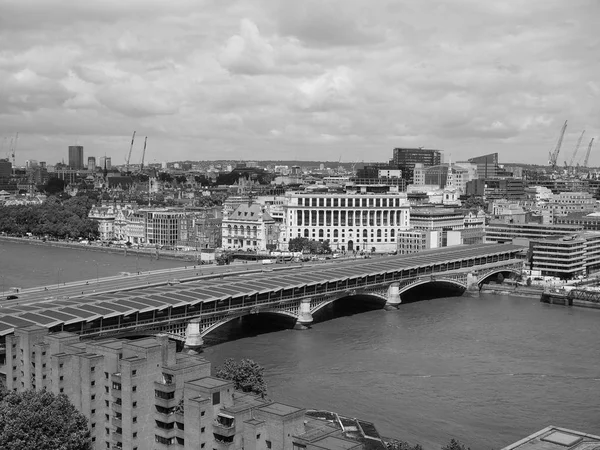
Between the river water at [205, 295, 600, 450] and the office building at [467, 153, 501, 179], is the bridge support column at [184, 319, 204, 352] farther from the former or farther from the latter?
the office building at [467, 153, 501, 179]

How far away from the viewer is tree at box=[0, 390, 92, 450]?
15273 millimetres

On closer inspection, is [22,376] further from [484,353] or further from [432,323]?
[432,323]

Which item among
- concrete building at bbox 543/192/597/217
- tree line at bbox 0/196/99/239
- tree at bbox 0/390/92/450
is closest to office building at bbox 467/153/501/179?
concrete building at bbox 543/192/597/217

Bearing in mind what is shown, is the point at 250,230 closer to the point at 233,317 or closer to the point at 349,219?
the point at 349,219

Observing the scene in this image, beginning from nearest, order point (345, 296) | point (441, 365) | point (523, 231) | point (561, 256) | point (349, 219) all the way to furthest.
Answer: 1. point (441, 365)
2. point (345, 296)
3. point (561, 256)
4. point (523, 231)
5. point (349, 219)

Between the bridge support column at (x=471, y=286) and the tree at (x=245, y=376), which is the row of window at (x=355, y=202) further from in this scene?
the tree at (x=245, y=376)

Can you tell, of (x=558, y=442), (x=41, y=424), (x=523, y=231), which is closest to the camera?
(x=558, y=442)

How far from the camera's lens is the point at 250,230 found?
62.6 m

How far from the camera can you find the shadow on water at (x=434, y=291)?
137ft

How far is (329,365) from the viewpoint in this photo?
85.6ft

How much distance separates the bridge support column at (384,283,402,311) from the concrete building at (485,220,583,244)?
18.2 meters

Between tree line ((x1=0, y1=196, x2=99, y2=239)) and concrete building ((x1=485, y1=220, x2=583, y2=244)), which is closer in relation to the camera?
concrete building ((x1=485, y1=220, x2=583, y2=244))

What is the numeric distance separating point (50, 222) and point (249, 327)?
51278 millimetres

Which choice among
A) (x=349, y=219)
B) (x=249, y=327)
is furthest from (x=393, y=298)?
(x=349, y=219)
